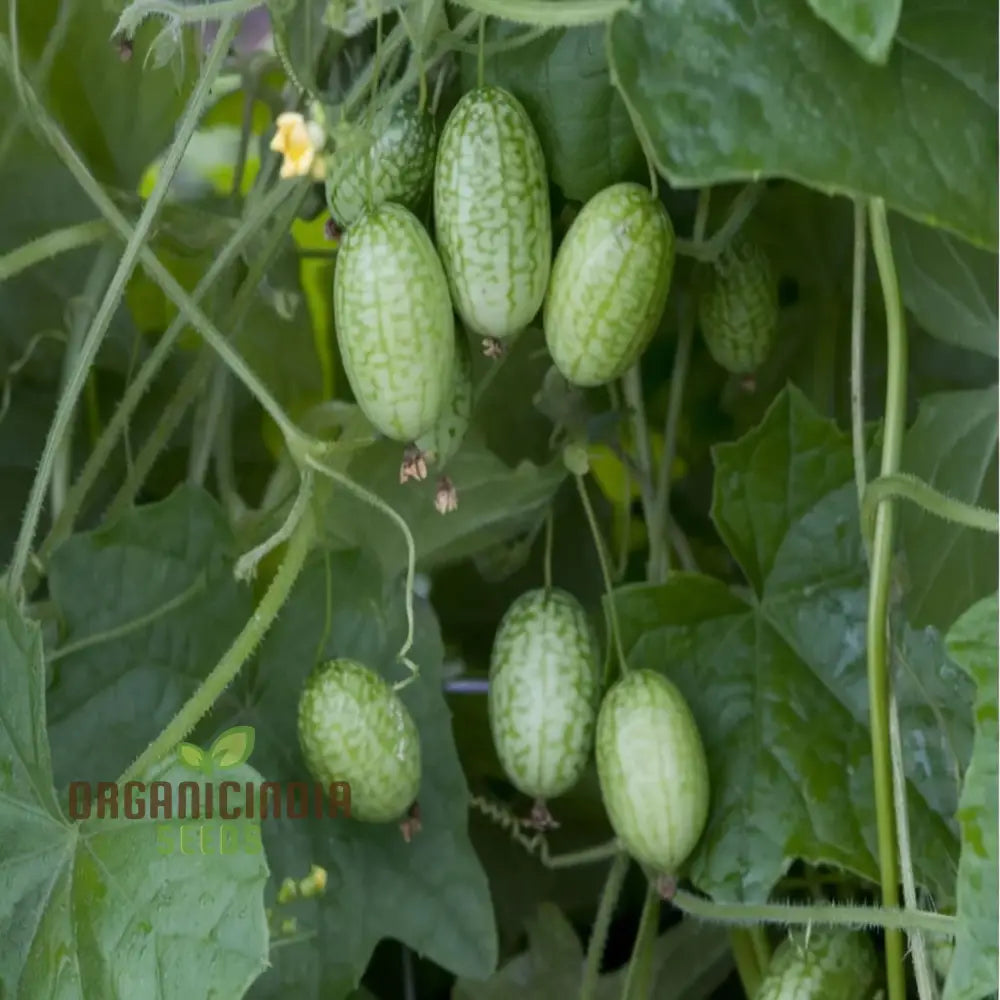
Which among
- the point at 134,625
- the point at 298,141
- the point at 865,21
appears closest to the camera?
the point at 865,21

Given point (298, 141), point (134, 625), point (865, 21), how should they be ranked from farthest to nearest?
1. point (134, 625)
2. point (298, 141)
3. point (865, 21)

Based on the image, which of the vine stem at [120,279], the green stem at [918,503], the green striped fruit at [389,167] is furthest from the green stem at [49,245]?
the green stem at [918,503]

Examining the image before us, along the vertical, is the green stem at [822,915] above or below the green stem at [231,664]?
below

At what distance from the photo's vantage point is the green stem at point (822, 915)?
55 centimetres

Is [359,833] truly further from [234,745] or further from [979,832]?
[979,832]

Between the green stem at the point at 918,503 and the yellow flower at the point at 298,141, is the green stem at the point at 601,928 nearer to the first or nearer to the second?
the green stem at the point at 918,503

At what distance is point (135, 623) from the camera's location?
675 mm

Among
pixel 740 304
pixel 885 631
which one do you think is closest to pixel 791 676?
pixel 885 631

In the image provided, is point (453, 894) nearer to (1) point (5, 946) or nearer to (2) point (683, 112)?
(1) point (5, 946)

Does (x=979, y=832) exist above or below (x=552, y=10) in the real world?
below

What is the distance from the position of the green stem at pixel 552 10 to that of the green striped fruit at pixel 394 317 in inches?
3.5

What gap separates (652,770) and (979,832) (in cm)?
17

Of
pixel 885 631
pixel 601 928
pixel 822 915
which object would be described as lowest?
pixel 601 928

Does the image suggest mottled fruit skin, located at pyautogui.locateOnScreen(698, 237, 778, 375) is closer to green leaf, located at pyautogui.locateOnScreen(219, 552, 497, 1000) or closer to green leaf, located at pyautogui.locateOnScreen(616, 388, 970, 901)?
green leaf, located at pyautogui.locateOnScreen(616, 388, 970, 901)
